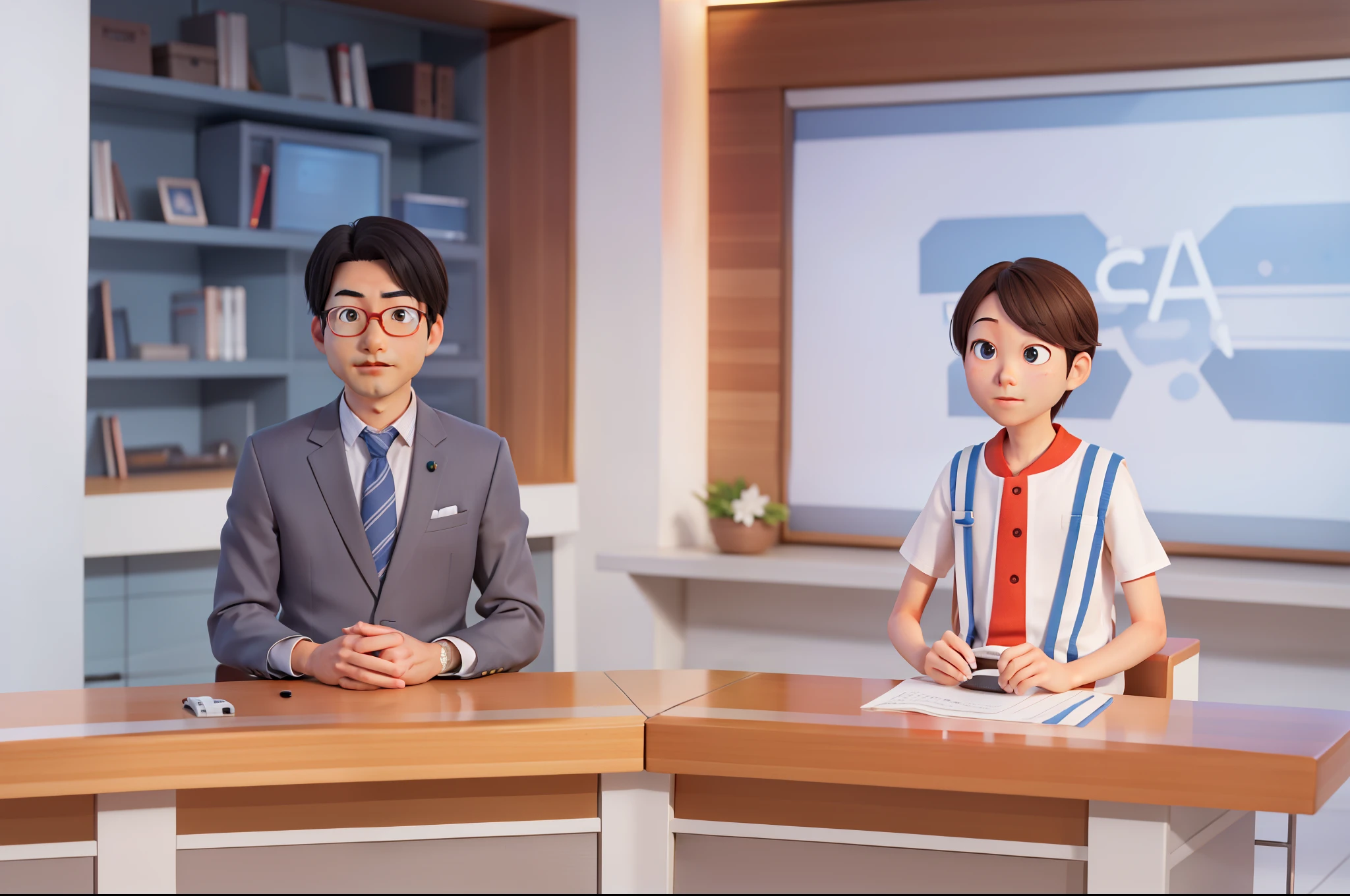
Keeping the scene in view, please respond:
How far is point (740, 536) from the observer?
4082 millimetres

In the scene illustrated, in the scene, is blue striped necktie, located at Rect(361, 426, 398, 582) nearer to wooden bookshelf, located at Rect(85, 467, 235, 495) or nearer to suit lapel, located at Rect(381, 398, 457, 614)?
suit lapel, located at Rect(381, 398, 457, 614)

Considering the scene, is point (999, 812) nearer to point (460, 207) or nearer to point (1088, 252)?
point (1088, 252)

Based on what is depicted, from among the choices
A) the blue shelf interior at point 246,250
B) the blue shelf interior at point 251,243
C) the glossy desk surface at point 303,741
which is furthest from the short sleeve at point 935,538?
the blue shelf interior at point 246,250

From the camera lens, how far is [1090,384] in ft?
13.1

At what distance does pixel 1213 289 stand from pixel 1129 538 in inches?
92.4

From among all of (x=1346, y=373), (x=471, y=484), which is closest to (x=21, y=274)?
(x=471, y=484)

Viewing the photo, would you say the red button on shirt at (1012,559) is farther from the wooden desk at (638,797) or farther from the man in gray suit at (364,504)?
the man in gray suit at (364,504)

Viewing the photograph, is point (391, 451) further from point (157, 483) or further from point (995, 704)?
point (157, 483)

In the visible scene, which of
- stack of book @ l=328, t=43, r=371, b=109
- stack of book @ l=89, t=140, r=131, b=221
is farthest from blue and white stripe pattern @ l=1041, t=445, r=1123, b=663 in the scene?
stack of book @ l=328, t=43, r=371, b=109

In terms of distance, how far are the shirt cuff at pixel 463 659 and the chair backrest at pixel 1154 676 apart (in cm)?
103

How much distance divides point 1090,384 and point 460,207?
90.5 inches

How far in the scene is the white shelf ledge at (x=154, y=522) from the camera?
3.30 m

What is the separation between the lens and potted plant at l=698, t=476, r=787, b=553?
409cm

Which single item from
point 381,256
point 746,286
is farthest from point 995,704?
point 746,286
